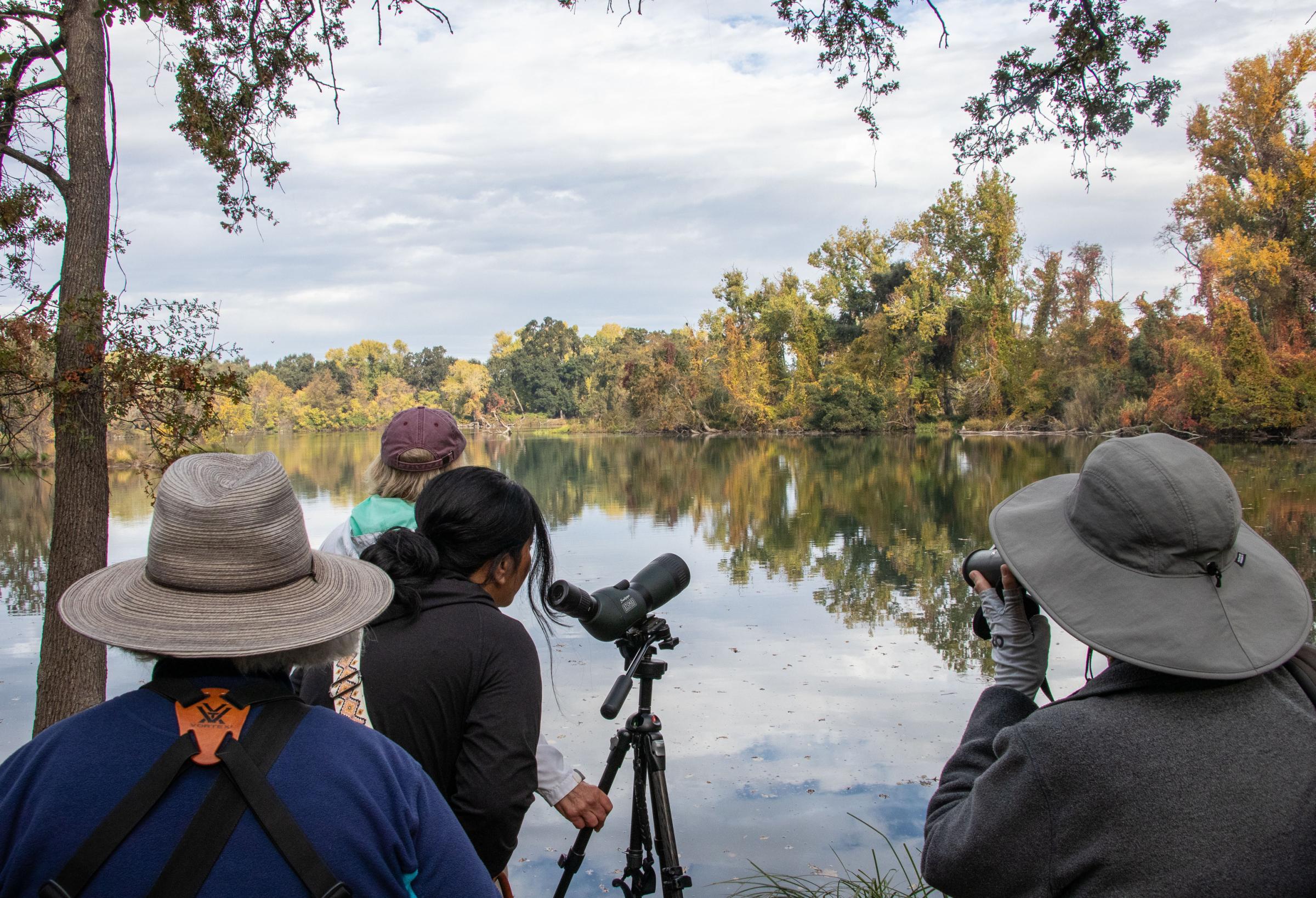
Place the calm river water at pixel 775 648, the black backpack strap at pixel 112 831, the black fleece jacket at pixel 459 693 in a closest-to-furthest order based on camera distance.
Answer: the black backpack strap at pixel 112 831
the black fleece jacket at pixel 459 693
the calm river water at pixel 775 648

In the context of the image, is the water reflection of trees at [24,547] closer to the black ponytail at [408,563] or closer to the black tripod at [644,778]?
the black tripod at [644,778]

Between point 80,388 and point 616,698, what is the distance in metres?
3.00

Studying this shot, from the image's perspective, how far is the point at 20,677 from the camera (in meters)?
6.04

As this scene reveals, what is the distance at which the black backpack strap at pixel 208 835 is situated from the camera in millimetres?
794

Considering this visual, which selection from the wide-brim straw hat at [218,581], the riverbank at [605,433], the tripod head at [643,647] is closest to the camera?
the wide-brim straw hat at [218,581]

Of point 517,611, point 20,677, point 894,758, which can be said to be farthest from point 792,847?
point 20,677

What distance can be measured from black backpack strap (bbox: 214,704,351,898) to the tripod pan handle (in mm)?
1067

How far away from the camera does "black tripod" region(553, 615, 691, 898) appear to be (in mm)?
2131

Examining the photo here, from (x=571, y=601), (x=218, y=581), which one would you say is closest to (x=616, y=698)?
(x=571, y=601)

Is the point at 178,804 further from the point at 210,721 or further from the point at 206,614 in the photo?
the point at 206,614

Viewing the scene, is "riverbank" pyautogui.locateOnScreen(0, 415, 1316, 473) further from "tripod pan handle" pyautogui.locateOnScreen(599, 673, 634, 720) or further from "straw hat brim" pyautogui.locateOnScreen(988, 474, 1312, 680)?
"straw hat brim" pyautogui.locateOnScreen(988, 474, 1312, 680)

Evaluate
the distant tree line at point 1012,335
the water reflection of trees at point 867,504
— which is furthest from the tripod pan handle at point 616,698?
the distant tree line at point 1012,335

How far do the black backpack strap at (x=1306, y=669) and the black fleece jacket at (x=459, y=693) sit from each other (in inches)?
41.4

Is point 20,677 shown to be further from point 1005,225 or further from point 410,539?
point 1005,225
